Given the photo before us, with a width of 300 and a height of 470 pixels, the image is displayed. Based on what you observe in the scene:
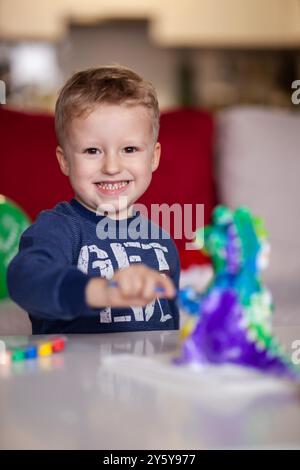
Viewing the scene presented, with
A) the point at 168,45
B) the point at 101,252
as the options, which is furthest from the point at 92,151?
the point at 168,45

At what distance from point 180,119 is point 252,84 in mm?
3042

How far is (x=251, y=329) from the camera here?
657mm

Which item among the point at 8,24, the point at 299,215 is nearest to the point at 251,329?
the point at 299,215

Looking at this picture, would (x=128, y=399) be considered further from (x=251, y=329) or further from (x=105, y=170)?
(x=105, y=170)

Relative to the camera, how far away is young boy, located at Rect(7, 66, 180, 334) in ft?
2.35

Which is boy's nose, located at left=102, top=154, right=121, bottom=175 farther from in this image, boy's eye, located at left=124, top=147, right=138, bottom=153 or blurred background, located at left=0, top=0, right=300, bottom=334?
blurred background, located at left=0, top=0, right=300, bottom=334

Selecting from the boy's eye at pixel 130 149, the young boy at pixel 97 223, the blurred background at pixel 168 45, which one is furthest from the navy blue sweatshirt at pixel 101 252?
the blurred background at pixel 168 45

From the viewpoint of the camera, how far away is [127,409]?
1.85 ft

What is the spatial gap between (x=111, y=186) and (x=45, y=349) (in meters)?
0.20

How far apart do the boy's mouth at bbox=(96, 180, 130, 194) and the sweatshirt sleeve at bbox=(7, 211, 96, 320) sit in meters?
0.07

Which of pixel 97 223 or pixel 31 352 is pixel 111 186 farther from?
pixel 31 352

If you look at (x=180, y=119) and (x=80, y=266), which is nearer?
(x=80, y=266)
